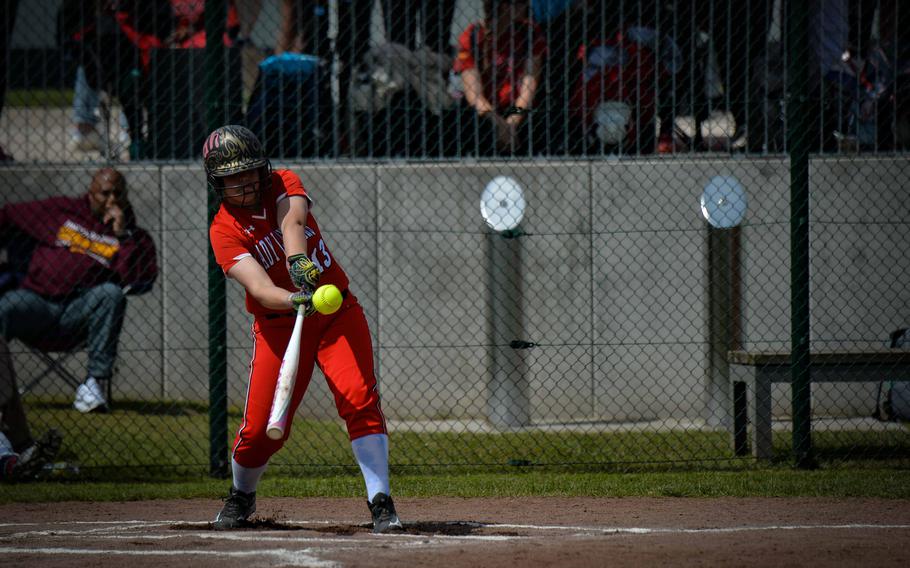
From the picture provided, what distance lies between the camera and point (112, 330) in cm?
929

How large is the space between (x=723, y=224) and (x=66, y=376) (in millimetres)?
5232

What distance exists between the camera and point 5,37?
9828mm

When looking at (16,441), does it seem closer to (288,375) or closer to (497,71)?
(288,375)

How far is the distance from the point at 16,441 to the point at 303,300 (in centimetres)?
372

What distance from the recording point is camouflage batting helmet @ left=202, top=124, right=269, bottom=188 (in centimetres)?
556

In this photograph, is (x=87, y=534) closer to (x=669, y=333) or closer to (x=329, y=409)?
(x=329, y=409)

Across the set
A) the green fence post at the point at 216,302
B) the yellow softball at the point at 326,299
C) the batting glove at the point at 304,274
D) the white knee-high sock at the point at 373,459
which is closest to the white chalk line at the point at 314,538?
the white knee-high sock at the point at 373,459

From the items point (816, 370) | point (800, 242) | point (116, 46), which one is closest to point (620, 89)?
point (800, 242)

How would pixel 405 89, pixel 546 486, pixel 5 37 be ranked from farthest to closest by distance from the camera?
pixel 5 37
pixel 405 89
pixel 546 486

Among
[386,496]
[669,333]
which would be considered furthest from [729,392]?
[386,496]

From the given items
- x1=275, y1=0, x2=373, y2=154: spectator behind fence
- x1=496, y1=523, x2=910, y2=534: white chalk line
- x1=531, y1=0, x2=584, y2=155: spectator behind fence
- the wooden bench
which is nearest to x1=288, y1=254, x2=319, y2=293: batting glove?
x1=496, y1=523, x2=910, y2=534: white chalk line

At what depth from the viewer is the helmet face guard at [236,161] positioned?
556cm

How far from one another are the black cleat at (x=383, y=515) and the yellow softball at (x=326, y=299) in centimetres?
94

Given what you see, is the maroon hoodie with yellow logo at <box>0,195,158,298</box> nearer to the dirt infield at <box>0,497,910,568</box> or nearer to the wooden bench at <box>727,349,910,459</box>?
the dirt infield at <box>0,497,910,568</box>
